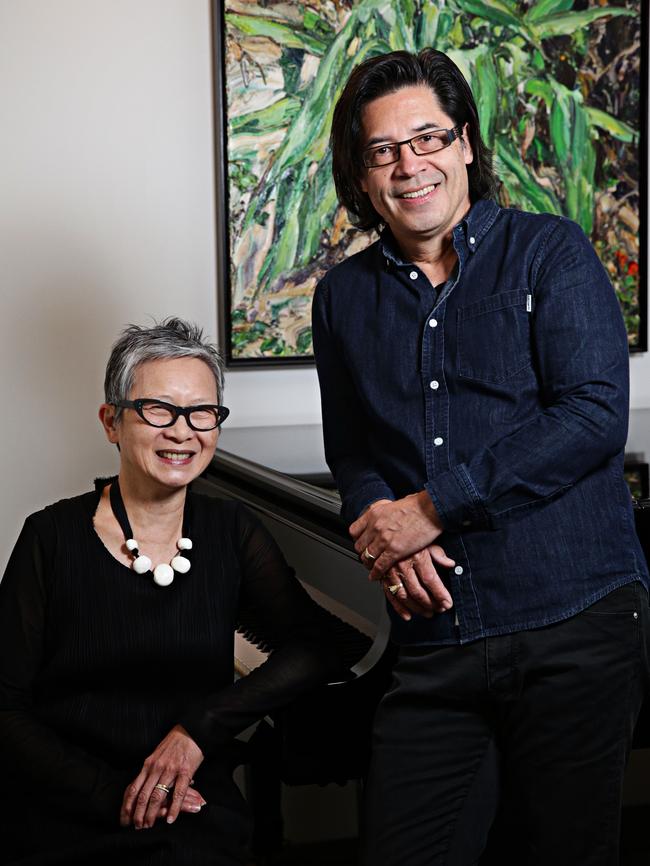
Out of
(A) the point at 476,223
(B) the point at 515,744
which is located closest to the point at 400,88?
(A) the point at 476,223

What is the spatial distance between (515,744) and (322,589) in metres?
0.76

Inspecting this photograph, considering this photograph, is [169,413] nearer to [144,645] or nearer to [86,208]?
[144,645]

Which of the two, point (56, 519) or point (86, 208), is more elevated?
point (86, 208)

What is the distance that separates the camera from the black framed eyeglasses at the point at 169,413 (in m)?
1.83

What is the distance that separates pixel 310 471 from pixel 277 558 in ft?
1.96

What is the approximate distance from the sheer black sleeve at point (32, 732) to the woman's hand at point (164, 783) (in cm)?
3

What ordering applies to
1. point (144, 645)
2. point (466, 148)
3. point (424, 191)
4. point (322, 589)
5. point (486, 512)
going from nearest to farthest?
point (486, 512)
point (424, 191)
point (466, 148)
point (144, 645)
point (322, 589)

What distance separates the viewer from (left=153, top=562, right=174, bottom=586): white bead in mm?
1807

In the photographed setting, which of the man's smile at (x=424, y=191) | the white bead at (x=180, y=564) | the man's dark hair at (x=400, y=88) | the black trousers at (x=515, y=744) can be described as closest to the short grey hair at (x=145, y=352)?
the white bead at (x=180, y=564)

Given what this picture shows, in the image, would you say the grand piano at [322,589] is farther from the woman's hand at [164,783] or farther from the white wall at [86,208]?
the white wall at [86,208]

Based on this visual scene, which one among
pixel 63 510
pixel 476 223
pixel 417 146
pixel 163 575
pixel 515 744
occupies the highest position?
pixel 417 146

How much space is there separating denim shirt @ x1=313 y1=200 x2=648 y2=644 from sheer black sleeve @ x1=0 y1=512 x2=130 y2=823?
1.75 feet

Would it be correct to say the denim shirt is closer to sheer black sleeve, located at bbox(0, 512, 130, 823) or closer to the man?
the man

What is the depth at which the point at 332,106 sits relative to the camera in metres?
3.61
